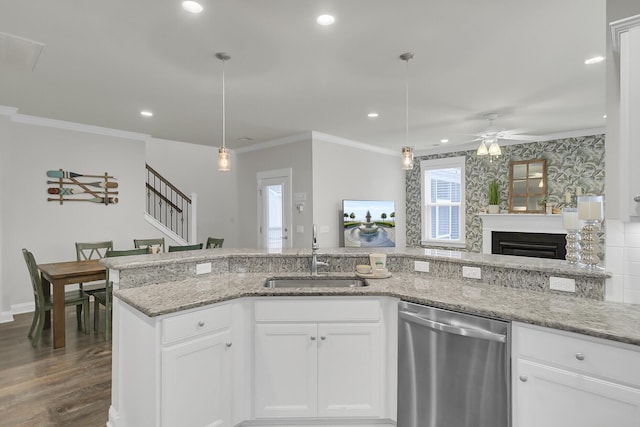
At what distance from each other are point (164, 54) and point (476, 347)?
3082mm

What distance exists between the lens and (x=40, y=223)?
4.82m

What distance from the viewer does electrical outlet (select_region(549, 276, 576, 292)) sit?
202cm

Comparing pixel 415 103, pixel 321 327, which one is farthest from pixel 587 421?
pixel 415 103

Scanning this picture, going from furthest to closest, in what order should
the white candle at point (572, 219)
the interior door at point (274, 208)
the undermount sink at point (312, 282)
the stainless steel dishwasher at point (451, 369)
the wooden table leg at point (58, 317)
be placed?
the interior door at point (274, 208), the wooden table leg at point (58, 317), the undermount sink at point (312, 282), the white candle at point (572, 219), the stainless steel dishwasher at point (451, 369)

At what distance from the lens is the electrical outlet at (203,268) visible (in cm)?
262

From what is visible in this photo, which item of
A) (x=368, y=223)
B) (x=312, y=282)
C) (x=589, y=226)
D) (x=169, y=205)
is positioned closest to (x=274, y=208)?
(x=368, y=223)

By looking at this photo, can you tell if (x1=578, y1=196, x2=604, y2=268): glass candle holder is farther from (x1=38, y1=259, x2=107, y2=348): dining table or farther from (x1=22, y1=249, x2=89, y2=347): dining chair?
(x1=22, y1=249, x2=89, y2=347): dining chair

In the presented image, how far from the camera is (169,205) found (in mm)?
7648

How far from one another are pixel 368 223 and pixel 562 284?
4.36m

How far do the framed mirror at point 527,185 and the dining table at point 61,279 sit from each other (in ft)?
21.1

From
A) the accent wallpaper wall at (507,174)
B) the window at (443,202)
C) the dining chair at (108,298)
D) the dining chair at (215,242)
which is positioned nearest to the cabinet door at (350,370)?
the dining chair at (108,298)

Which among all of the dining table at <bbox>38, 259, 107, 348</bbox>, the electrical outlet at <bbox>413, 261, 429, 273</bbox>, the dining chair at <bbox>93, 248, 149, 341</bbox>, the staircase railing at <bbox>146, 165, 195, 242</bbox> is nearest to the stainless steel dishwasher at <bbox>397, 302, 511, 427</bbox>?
the electrical outlet at <bbox>413, 261, 429, 273</bbox>

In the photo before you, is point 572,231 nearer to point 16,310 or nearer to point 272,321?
point 272,321

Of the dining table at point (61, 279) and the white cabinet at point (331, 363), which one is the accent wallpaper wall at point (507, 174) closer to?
the white cabinet at point (331, 363)
